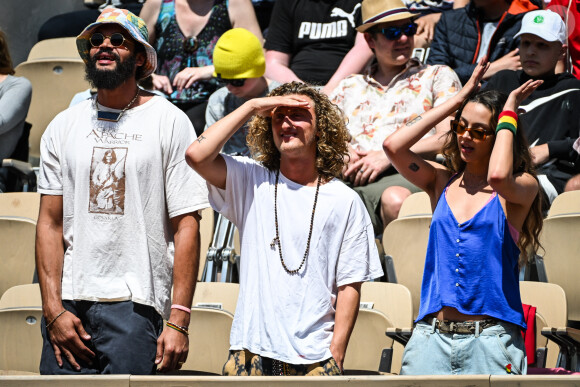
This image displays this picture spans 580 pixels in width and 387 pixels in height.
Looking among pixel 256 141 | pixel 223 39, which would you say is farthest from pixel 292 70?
pixel 256 141

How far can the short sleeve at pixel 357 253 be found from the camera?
3.05m

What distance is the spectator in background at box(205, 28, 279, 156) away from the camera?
5258 mm

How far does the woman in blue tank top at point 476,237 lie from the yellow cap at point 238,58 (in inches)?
76.8

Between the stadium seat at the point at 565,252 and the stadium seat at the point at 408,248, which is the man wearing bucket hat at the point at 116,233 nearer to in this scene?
the stadium seat at the point at 408,248

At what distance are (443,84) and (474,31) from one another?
4.16 ft

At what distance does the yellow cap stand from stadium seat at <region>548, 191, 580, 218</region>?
1.90 metres

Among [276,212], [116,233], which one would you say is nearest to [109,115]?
[116,233]

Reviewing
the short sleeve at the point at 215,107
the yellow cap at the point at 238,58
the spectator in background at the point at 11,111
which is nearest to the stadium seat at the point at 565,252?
the yellow cap at the point at 238,58

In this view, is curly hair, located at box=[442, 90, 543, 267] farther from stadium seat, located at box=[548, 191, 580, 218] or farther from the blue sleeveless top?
stadium seat, located at box=[548, 191, 580, 218]

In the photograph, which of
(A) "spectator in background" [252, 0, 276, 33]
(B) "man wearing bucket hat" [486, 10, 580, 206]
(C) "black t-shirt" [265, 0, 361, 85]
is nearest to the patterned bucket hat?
(B) "man wearing bucket hat" [486, 10, 580, 206]

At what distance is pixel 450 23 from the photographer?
20.9 feet

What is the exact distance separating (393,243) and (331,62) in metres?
2.09

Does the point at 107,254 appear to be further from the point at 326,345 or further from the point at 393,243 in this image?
the point at 393,243

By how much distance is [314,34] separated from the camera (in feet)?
20.9
